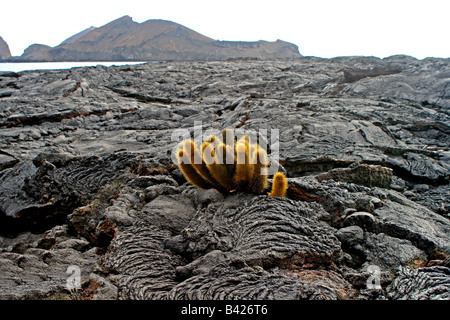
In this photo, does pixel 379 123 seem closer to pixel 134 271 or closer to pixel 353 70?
pixel 134 271

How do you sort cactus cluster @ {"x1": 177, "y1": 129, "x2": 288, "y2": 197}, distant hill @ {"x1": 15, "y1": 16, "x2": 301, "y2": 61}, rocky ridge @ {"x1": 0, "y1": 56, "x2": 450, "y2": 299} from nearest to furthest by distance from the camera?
1. rocky ridge @ {"x1": 0, "y1": 56, "x2": 450, "y2": 299}
2. cactus cluster @ {"x1": 177, "y1": 129, "x2": 288, "y2": 197}
3. distant hill @ {"x1": 15, "y1": 16, "x2": 301, "y2": 61}

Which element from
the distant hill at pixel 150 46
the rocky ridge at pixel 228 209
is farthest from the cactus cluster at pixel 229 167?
the distant hill at pixel 150 46

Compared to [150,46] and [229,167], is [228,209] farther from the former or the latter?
[150,46]

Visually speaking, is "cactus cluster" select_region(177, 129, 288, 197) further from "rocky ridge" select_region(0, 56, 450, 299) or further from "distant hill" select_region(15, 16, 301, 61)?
"distant hill" select_region(15, 16, 301, 61)

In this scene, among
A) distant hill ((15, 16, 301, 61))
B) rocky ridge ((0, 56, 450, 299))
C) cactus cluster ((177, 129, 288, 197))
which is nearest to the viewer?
rocky ridge ((0, 56, 450, 299))

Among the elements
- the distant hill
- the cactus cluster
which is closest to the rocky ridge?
the cactus cluster

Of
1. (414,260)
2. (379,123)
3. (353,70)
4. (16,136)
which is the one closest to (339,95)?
(379,123)

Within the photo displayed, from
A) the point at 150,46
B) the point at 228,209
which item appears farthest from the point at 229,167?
the point at 150,46
